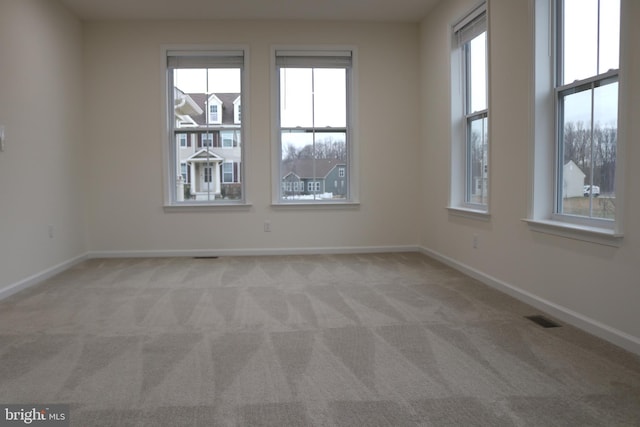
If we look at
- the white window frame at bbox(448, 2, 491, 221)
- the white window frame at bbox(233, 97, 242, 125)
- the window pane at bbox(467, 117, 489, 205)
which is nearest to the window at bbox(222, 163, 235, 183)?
the white window frame at bbox(233, 97, 242, 125)

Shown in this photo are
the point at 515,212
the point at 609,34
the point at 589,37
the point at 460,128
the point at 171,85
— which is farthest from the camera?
the point at 171,85

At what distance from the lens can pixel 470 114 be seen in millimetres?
4738

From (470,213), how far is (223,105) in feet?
10.8

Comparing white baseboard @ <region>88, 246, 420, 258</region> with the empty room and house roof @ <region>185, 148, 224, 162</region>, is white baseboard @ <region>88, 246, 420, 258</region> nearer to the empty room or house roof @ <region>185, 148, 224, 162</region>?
the empty room

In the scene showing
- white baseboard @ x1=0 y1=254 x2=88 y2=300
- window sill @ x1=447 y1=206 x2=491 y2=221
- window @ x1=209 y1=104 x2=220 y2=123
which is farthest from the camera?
window @ x1=209 y1=104 x2=220 y2=123

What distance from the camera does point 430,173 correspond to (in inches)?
225

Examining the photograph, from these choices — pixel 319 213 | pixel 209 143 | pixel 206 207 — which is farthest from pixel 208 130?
pixel 319 213

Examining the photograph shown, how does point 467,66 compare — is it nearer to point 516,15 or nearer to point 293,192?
point 516,15

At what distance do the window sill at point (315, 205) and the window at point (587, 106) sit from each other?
115 inches

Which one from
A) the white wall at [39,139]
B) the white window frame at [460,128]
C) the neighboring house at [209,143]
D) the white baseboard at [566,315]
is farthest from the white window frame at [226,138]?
the white baseboard at [566,315]

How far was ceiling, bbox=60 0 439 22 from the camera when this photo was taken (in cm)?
521

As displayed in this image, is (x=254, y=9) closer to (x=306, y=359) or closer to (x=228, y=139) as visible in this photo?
(x=228, y=139)

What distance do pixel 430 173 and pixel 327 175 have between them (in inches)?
50.7

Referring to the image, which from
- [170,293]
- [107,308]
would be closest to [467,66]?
[170,293]
